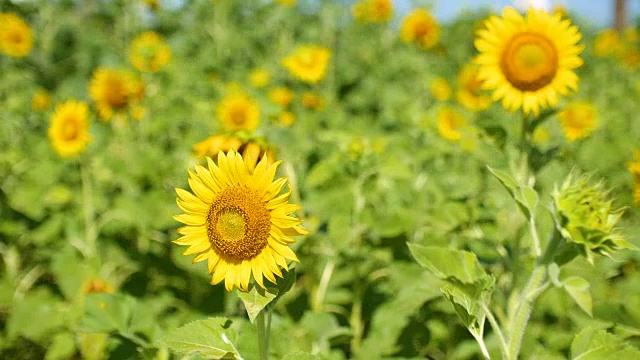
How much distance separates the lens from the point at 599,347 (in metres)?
1.22

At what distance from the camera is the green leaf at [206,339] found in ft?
3.89

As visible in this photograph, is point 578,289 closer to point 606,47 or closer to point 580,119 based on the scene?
point 580,119

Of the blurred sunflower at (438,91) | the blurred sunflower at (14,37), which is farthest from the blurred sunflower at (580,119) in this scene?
the blurred sunflower at (14,37)

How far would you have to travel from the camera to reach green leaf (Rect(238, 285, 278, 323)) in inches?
44.3

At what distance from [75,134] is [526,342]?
2.03 m

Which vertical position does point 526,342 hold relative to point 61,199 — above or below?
below

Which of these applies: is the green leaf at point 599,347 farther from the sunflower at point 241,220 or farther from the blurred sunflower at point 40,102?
the blurred sunflower at point 40,102

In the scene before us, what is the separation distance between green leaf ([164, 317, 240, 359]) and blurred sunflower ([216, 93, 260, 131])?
188 centimetres

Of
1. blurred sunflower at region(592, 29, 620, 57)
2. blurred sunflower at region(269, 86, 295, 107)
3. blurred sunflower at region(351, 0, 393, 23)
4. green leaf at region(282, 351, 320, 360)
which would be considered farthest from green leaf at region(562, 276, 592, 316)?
blurred sunflower at region(592, 29, 620, 57)

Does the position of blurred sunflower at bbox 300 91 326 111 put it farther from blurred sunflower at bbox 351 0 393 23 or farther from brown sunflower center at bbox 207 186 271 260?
brown sunflower center at bbox 207 186 271 260

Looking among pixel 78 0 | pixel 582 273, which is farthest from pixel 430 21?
pixel 78 0

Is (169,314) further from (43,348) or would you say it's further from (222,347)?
(222,347)

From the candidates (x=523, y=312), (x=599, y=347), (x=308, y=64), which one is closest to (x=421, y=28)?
(x=308, y=64)

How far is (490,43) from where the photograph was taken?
6.17 ft
